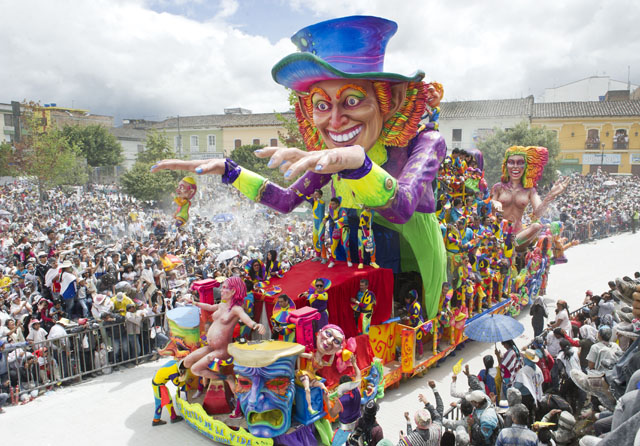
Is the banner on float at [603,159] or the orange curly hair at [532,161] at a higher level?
the banner on float at [603,159]

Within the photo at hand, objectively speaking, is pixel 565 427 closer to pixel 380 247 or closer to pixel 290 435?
pixel 290 435

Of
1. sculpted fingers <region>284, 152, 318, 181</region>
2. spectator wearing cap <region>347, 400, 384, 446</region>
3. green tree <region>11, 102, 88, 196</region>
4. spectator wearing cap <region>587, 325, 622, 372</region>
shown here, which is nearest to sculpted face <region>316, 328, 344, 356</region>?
spectator wearing cap <region>347, 400, 384, 446</region>

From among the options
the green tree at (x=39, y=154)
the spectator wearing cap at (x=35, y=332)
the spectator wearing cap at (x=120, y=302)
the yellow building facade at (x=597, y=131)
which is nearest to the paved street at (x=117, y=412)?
the spectator wearing cap at (x=35, y=332)

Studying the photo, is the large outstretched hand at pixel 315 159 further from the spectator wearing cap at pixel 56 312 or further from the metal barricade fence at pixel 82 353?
the spectator wearing cap at pixel 56 312

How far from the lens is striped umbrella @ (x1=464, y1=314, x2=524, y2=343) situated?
6398 mm

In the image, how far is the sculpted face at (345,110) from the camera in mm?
6500

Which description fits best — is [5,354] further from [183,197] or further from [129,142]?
[129,142]

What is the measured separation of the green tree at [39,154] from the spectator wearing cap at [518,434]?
84.3ft

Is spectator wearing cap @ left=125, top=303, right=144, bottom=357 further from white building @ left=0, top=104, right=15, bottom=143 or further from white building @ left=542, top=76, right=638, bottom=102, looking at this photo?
white building @ left=542, top=76, right=638, bottom=102

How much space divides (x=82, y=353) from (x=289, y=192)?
4.26 meters

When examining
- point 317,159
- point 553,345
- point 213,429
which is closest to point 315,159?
point 317,159

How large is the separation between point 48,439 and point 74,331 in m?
2.09

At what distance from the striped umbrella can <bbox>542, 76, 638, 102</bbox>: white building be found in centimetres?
4876

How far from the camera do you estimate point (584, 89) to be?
48.3 meters
